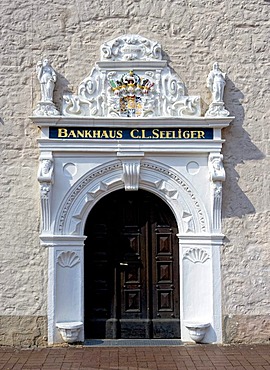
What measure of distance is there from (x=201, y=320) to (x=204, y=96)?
3468 mm

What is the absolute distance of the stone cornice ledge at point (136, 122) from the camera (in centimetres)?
811

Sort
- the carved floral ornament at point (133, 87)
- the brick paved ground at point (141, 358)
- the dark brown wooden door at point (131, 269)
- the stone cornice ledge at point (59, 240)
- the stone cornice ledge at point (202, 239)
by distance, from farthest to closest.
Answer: the dark brown wooden door at point (131, 269) → the carved floral ornament at point (133, 87) → the stone cornice ledge at point (202, 239) → the stone cornice ledge at point (59, 240) → the brick paved ground at point (141, 358)

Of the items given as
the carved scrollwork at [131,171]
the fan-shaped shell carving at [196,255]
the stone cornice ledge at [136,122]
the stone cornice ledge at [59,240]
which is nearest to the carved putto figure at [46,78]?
the stone cornice ledge at [136,122]

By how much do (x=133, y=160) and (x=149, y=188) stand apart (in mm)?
511

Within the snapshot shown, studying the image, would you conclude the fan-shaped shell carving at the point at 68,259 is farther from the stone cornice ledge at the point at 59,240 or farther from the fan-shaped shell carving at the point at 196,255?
the fan-shaped shell carving at the point at 196,255

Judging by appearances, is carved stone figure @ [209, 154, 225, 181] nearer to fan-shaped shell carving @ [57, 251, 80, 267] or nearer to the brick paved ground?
fan-shaped shell carving @ [57, 251, 80, 267]

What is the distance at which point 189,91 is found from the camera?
840cm

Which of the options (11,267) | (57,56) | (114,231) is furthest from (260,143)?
(11,267)

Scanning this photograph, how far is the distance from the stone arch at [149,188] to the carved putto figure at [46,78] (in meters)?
1.35

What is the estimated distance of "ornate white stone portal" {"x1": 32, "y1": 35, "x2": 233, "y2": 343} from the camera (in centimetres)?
809

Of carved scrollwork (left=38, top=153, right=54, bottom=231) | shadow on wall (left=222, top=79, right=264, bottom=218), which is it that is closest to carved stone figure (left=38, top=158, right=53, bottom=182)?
carved scrollwork (left=38, top=153, right=54, bottom=231)

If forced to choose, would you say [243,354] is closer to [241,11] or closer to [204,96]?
[204,96]

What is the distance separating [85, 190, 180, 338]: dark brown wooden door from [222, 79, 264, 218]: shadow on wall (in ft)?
3.26

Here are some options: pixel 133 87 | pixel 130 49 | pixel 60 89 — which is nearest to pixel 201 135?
pixel 133 87
